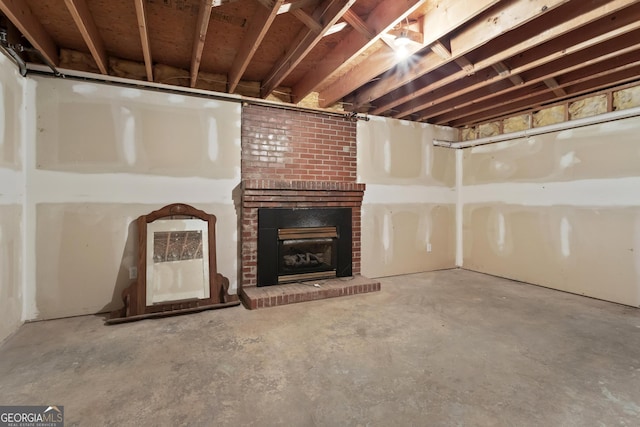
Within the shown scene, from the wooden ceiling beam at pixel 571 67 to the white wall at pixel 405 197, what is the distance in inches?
27.4

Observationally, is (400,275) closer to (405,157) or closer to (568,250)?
(405,157)

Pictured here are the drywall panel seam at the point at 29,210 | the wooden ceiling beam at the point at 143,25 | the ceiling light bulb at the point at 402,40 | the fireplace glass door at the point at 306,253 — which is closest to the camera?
the wooden ceiling beam at the point at 143,25

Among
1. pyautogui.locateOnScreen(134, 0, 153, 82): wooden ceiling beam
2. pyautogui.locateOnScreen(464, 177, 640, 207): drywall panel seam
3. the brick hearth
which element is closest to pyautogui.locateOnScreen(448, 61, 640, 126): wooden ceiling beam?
pyautogui.locateOnScreen(464, 177, 640, 207): drywall panel seam

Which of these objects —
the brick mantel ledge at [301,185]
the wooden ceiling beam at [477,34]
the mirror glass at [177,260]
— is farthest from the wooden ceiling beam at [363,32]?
the mirror glass at [177,260]

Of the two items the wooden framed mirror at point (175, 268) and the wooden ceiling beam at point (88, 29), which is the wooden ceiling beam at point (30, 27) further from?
the wooden framed mirror at point (175, 268)

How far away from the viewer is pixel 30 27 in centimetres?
227

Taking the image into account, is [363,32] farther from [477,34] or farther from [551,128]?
[551,128]

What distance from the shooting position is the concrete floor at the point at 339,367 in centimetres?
158

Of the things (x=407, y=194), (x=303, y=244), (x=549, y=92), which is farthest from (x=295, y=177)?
(x=549, y=92)

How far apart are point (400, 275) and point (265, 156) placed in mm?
2761

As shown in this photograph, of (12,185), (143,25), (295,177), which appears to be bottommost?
(12,185)

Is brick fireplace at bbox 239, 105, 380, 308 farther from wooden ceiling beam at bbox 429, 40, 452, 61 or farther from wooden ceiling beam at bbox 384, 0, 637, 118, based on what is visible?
wooden ceiling beam at bbox 429, 40, 452, 61

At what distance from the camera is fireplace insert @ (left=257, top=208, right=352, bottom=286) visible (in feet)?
11.6

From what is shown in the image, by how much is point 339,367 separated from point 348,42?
8.97 ft
